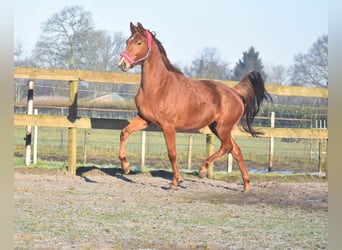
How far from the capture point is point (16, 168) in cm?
833

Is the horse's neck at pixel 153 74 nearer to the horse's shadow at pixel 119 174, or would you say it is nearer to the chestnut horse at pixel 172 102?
the chestnut horse at pixel 172 102

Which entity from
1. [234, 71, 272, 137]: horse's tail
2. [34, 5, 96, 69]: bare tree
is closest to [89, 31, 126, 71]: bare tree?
[34, 5, 96, 69]: bare tree

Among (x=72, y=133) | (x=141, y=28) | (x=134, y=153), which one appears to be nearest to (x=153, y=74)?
(x=141, y=28)

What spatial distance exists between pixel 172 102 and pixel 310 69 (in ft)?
60.0

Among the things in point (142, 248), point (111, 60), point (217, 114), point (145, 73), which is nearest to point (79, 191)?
point (145, 73)

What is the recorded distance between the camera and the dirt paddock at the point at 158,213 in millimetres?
4086

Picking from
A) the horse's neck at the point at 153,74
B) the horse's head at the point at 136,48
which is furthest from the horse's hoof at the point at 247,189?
the horse's head at the point at 136,48

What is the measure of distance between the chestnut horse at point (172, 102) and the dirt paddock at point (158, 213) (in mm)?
541

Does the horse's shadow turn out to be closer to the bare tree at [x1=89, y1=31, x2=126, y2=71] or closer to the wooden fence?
the wooden fence

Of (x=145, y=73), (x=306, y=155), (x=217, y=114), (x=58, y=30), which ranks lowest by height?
(x=306, y=155)

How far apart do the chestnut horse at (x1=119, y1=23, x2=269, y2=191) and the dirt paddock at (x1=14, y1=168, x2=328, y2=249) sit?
0.54 m

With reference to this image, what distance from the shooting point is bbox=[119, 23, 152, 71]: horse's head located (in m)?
7.00

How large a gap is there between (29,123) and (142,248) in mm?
4934

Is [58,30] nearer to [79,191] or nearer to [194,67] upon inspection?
[194,67]
